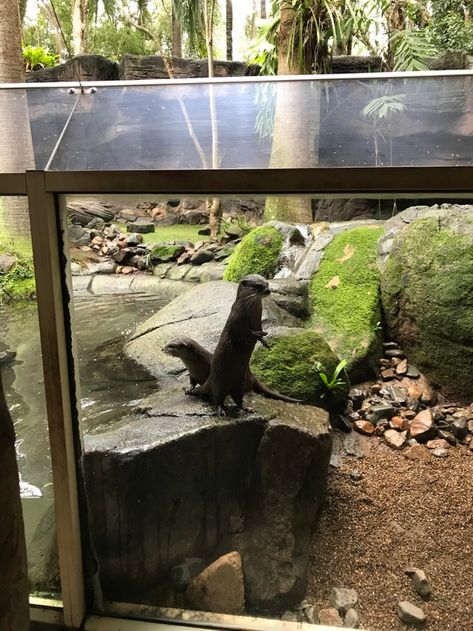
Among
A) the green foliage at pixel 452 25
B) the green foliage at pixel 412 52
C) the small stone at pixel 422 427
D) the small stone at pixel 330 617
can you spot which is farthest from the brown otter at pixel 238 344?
the green foliage at pixel 452 25

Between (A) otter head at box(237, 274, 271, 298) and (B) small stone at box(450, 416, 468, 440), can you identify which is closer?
(A) otter head at box(237, 274, 271, 298)

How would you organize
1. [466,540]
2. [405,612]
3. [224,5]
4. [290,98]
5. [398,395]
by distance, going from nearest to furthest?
1. [290,98]
2. [405,612]
3. [466,540]
4. [398,395]
5. [224,5]

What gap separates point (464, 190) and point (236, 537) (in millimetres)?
1614

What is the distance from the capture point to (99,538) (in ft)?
6.02

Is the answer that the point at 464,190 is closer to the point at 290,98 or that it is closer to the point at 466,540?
the point at 290,98

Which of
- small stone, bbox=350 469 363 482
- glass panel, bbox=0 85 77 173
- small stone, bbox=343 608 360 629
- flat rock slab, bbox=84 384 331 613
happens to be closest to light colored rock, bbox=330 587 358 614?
small stone, bbox=343 608 360 629

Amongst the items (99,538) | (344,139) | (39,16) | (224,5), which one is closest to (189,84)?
(344,139)

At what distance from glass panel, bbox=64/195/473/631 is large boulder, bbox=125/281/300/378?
1 centimetres

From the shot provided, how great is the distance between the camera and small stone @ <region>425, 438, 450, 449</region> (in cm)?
288

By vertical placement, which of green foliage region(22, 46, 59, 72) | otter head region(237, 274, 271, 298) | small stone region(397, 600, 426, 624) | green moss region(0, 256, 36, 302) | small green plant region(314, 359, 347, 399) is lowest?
small stone region(397, 600, 426, 624)

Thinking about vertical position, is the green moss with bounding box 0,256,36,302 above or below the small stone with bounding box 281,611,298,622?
above

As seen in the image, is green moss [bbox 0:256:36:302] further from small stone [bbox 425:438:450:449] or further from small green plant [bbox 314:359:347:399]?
small stone [bbox 425:438:450:449]

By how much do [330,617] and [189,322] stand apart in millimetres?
1896

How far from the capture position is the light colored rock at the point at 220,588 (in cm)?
186
